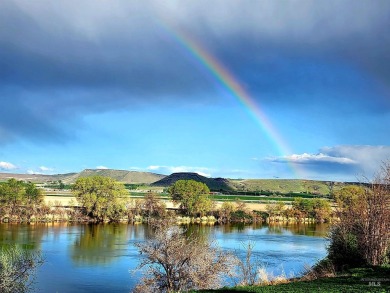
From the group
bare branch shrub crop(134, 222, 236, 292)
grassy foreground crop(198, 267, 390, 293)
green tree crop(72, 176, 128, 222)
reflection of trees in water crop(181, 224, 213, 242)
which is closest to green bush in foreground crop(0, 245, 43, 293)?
bare branch shrub crop(134, 222, 236, 292)

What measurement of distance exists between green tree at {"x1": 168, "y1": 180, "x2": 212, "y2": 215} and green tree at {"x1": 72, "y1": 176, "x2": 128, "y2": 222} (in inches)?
662

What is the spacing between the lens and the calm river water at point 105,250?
153 ft

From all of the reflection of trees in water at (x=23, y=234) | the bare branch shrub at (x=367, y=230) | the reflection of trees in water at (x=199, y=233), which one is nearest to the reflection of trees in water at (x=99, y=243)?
the reflection of trees in water at (x=23, y=234)

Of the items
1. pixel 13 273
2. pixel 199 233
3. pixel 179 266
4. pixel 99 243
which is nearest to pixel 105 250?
pixel 99 243

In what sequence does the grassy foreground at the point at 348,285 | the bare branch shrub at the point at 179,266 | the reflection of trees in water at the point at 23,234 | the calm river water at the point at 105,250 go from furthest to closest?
the reflection of trees in water at the point at 23,234
the calm river water at the point at 105,250
the bare branch shrub at the point at 179,266
the grassy foreground at the point at 348,285

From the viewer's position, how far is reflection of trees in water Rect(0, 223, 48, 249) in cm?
6744

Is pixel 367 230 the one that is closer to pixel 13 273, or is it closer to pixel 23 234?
pixel 13 273

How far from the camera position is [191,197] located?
12344cm

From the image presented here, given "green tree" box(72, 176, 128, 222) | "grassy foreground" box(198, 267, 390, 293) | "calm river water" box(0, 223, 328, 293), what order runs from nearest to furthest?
1. "grassy foreground" box(198, 267, 390, 293)
2. "calm river water" box(0, 223, 328, 293)
3. "green tree" box(72, 176, 128, 222)

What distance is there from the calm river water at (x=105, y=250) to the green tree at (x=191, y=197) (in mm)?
23362

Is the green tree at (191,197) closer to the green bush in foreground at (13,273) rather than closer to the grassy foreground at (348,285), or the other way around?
the green bush in foreground at (13,273)

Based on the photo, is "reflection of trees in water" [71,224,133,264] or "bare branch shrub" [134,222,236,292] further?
→ "reflection of trees in water" [71,224,133,264]

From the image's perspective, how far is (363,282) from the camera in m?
23.8

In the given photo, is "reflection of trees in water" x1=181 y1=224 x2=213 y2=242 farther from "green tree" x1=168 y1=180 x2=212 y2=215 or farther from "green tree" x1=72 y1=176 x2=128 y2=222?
"green tree" x1=168 y1=180 x2=212 y2=215
